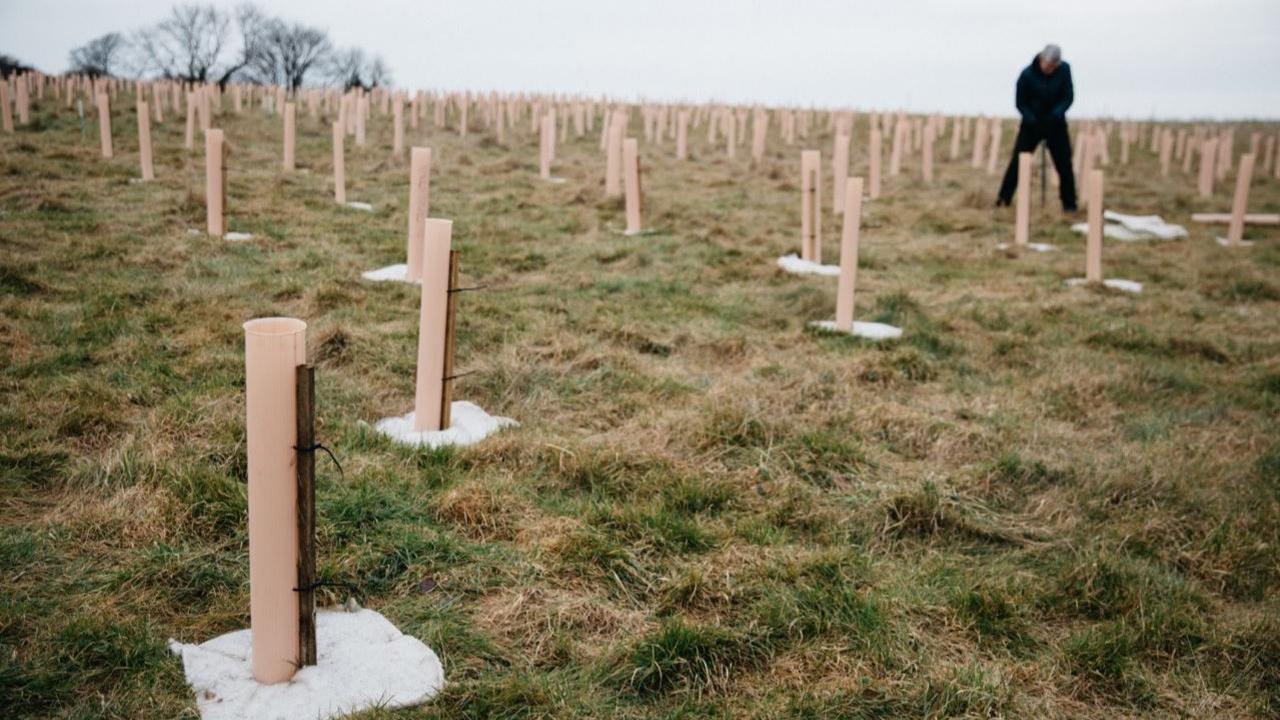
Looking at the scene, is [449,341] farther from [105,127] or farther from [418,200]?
[105,127]

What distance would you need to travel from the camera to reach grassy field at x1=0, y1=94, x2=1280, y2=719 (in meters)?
2.45

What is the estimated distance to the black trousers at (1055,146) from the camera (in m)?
10.8

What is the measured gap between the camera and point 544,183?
1290cm

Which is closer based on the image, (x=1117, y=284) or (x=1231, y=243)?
(x=1117, y=284)

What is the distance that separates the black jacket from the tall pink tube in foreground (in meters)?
10.6

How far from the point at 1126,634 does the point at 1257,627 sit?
457mm

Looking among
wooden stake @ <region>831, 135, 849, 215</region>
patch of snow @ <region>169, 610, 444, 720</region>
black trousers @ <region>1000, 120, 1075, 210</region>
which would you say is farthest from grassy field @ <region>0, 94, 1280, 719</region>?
black trousers @ <region>1000, 120, 1075, 210</region>

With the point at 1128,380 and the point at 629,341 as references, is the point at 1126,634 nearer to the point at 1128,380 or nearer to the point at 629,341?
the point at 1128,380

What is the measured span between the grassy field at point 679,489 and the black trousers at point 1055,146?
3917 mm

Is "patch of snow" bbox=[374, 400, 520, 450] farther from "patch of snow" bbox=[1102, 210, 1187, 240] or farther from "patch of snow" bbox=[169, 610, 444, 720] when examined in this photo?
"patch of snow" bbox=[1102, 210, 1187, 240]

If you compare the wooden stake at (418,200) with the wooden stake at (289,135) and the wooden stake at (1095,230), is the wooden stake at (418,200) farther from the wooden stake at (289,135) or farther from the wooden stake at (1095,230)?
the wooden stake at (289,135)

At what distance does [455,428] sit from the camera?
4.00 m

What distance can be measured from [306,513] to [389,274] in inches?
191

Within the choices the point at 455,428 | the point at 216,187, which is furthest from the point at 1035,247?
the point at 216,187
